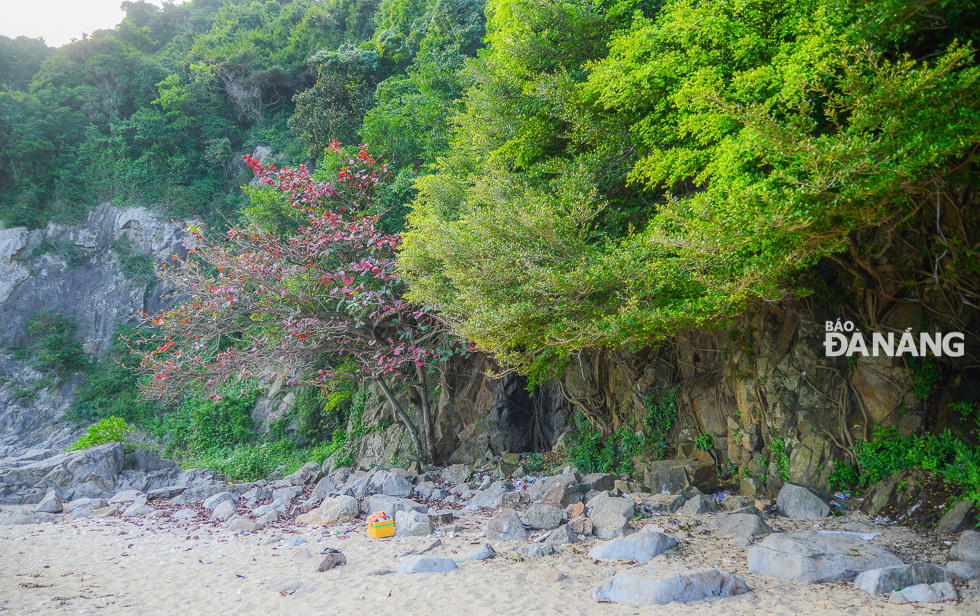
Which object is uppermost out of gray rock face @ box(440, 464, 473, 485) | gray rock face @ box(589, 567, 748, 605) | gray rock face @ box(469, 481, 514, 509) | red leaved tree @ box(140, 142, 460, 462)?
red leaved tree @ box(140, 142, 460, 462)

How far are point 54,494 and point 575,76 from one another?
1029 cm

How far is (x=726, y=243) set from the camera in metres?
3.97

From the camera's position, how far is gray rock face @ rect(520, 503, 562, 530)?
5586 millimetres

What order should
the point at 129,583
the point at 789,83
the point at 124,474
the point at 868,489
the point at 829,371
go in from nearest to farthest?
the point at 789,83 → the point at 129,583 → the point at 868,489 → the point at 829,371 → the point at 124,474

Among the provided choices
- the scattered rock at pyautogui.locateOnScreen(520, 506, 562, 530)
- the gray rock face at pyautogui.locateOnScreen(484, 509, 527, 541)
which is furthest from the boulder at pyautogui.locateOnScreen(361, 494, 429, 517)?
the scattered rock at pyautogui.locateOnScreen(520, 506, 562, 530)

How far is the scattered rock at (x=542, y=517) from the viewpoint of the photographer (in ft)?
18.3

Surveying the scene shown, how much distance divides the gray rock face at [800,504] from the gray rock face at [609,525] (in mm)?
1772

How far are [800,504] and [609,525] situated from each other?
2.04 m

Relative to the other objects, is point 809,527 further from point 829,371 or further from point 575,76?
point 575,76

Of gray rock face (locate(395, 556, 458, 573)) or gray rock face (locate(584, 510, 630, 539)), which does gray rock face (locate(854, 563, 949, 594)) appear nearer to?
gray rock face (locate(584, 510, 630, 539))

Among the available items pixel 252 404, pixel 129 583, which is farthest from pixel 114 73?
pixel 129 583

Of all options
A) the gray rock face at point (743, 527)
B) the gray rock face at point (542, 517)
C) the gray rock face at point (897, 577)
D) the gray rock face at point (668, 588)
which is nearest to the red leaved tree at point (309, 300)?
the gray rock face at point (542, 517)

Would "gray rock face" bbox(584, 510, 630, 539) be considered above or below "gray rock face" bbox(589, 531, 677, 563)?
below

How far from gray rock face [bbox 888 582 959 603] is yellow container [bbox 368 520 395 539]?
4441mm
